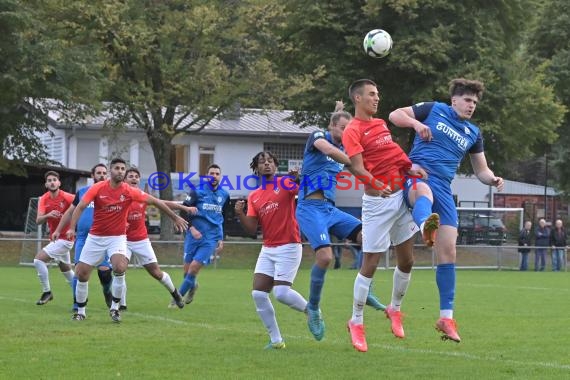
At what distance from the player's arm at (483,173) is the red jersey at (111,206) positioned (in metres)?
4.92

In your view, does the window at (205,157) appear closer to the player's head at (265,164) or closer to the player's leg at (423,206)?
the player's head at (265,164)

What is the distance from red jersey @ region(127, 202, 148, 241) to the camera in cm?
1578

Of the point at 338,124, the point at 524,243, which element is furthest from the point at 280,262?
the point at 524,243

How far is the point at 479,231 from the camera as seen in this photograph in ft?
118

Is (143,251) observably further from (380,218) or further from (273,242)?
(380,218)

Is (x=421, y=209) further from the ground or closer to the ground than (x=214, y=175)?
closer to the ground

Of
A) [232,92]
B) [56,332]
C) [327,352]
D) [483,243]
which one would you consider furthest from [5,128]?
[327,352]

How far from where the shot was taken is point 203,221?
709 inches

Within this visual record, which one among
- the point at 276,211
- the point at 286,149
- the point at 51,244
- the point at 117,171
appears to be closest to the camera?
the point at 276,211

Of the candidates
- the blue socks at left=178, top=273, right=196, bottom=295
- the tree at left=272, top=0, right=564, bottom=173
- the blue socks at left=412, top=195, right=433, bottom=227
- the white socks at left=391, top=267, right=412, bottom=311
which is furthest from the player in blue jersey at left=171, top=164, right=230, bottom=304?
the tree at left=272, top=0, right=564, bottom=173

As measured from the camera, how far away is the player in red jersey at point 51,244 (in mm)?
16859

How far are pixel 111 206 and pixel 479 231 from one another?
24.1 m

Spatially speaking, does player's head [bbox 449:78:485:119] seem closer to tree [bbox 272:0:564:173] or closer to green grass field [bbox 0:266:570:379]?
green grass field [bbox 0:266:570:379]

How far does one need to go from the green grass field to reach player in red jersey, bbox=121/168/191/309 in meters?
0.38
